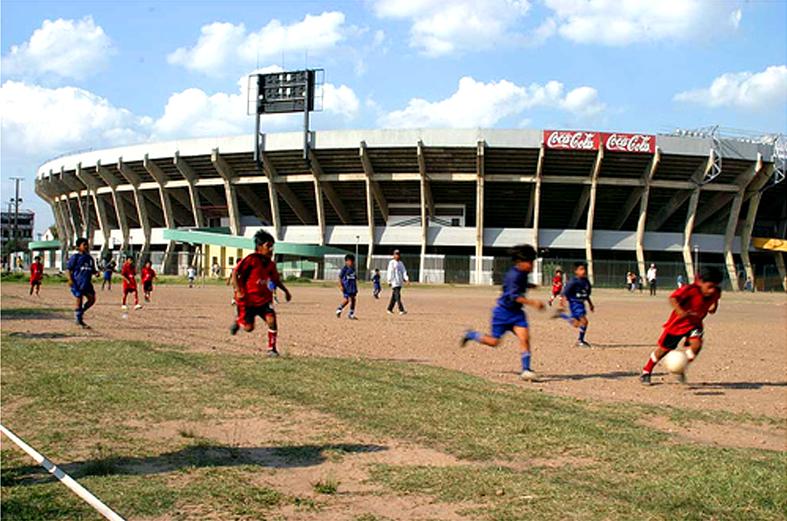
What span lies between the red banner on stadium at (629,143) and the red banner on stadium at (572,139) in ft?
2.25

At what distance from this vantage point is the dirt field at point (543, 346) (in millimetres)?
10039

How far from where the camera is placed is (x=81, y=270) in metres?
16.0

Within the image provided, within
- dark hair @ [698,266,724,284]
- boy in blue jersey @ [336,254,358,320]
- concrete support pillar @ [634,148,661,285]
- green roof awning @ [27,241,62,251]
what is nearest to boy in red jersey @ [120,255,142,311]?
boy in blue jersey @ [336,254,358,320]

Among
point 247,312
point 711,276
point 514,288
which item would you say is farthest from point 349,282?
point 711,276

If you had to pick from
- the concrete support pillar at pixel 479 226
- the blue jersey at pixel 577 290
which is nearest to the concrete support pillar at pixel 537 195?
the concrete support pillar at pixel 479 226

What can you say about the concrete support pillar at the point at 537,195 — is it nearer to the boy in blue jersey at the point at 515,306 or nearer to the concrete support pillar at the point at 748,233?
the concrete support pillar at the point at 748,233

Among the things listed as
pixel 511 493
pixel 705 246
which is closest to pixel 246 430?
pixel 511 493

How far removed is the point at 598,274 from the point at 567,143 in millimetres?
11235

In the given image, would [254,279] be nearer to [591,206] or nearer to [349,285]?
[349,285]

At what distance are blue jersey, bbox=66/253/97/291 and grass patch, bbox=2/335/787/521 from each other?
18.7ft

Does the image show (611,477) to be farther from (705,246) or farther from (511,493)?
(705,246)

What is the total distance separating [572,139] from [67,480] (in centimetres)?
5424

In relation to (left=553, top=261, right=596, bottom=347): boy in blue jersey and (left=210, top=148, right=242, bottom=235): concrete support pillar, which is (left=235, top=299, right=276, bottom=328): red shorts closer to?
(left=553, top=261, right=596, bottom=347): boy in blue jersey

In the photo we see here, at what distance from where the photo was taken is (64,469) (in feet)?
18.9
